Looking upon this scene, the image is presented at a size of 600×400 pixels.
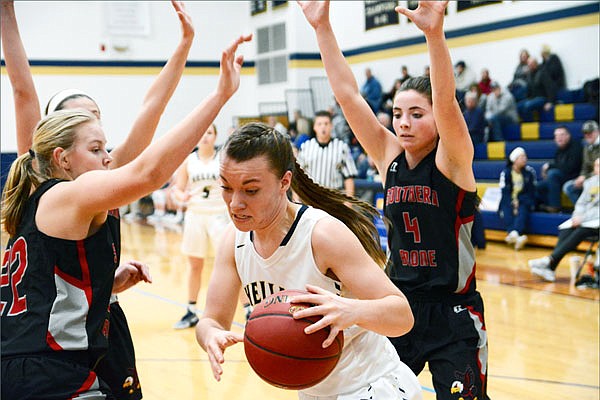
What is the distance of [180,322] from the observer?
274 inches

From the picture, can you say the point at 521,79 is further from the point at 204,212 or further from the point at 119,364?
the point at 119,364

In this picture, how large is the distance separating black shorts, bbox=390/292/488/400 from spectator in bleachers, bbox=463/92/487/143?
10.8m

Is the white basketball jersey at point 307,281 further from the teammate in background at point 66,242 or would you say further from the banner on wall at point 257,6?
the banner on wall at point 257,6

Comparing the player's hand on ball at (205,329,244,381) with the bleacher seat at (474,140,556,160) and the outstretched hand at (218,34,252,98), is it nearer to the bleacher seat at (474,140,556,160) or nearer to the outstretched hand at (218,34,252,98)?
the outstretched hand at (218,34,252,98)

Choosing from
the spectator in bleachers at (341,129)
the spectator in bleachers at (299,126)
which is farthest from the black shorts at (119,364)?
the spectator in bleachers at (299,126)

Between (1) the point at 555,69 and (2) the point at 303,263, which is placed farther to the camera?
(1) the point at 555,69

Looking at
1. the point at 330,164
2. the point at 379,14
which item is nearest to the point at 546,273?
the point at 330,164

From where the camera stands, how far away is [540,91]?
1362 cm

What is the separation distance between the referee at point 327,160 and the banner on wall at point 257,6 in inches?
507

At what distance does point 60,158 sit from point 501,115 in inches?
475

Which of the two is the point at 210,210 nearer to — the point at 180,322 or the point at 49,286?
the point at 180,322

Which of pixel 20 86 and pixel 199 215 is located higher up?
pixel 20 86

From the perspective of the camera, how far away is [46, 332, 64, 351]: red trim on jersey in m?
→ 2.37

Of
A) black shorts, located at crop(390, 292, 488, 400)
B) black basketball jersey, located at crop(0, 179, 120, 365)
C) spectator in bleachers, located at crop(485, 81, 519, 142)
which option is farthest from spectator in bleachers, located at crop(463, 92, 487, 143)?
black basketball jersey, located at crop(0, 179, 120, 365)
